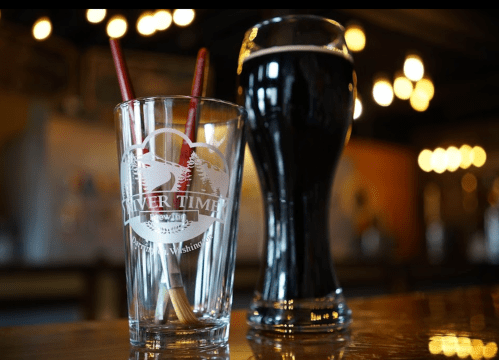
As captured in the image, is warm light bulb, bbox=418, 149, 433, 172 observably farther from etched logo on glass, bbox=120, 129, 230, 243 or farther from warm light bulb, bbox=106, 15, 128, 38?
etched logo on glass, bbox=120, 129, 230, 243

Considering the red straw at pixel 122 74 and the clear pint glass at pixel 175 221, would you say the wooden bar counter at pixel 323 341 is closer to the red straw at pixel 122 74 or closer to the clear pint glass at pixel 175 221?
the clear pint glass at pixel 175 221

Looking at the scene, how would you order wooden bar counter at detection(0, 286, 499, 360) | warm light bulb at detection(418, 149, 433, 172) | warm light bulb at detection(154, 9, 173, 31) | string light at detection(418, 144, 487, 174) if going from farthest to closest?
warm light bulb at detection(418, 149, 433, 172) → string light at detection(418, 144, 487, 174) → warm light bulb at detection(154, 9, 173, 31) → wooden bar counter at detection(0, 286, 499, 360)

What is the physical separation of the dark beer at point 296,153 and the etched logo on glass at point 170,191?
0.13m

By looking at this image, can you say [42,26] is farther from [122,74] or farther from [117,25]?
[122,74]

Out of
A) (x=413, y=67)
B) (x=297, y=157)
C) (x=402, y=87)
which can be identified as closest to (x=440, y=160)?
(x=402, y=87)

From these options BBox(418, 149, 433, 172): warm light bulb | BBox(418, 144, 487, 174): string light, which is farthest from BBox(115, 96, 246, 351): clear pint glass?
BBox(418, 149, 433, 172): warm light bulb

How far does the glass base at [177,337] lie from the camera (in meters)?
0.38

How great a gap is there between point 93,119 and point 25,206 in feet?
2.56

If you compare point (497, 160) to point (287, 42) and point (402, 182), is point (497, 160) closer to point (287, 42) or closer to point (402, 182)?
point (402, 182)

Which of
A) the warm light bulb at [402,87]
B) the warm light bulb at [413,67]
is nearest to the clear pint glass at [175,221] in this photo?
the warm light bulb at [413,67]

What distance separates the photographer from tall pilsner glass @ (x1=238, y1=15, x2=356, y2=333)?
511 millimetres

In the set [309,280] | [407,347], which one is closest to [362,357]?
[407,347]

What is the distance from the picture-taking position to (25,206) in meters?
3.61

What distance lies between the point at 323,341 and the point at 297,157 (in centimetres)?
18
